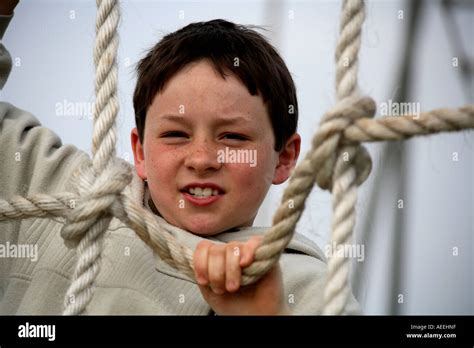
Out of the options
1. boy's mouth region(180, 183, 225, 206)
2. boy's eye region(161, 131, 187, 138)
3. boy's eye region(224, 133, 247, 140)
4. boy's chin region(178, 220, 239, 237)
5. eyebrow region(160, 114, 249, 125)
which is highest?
eyebrow region(160, 114, 249, 125)

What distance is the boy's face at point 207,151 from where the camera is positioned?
2.93 ft

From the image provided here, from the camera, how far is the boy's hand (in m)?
0.71

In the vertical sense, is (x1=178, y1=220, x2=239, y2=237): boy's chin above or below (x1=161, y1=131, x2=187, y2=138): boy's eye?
below

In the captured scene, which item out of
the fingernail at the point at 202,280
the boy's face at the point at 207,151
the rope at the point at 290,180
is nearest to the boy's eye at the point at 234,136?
the boy's face at the point at 207,151

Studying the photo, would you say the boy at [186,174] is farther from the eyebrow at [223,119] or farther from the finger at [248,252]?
the finger at [248,252]

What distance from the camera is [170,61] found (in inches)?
39.3

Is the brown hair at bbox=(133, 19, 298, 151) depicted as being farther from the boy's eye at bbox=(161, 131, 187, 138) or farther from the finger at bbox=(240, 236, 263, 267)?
the finger at bbox=(240, 236, 263, 267)

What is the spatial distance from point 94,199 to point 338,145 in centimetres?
25

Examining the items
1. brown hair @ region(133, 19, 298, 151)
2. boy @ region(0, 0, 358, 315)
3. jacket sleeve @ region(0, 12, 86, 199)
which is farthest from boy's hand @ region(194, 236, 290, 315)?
jacket sleeve @ region(0, 12, 86, 199)

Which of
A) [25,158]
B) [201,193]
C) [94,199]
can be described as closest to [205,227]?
[201,193]

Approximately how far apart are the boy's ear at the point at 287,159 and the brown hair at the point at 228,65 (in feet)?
0.05
